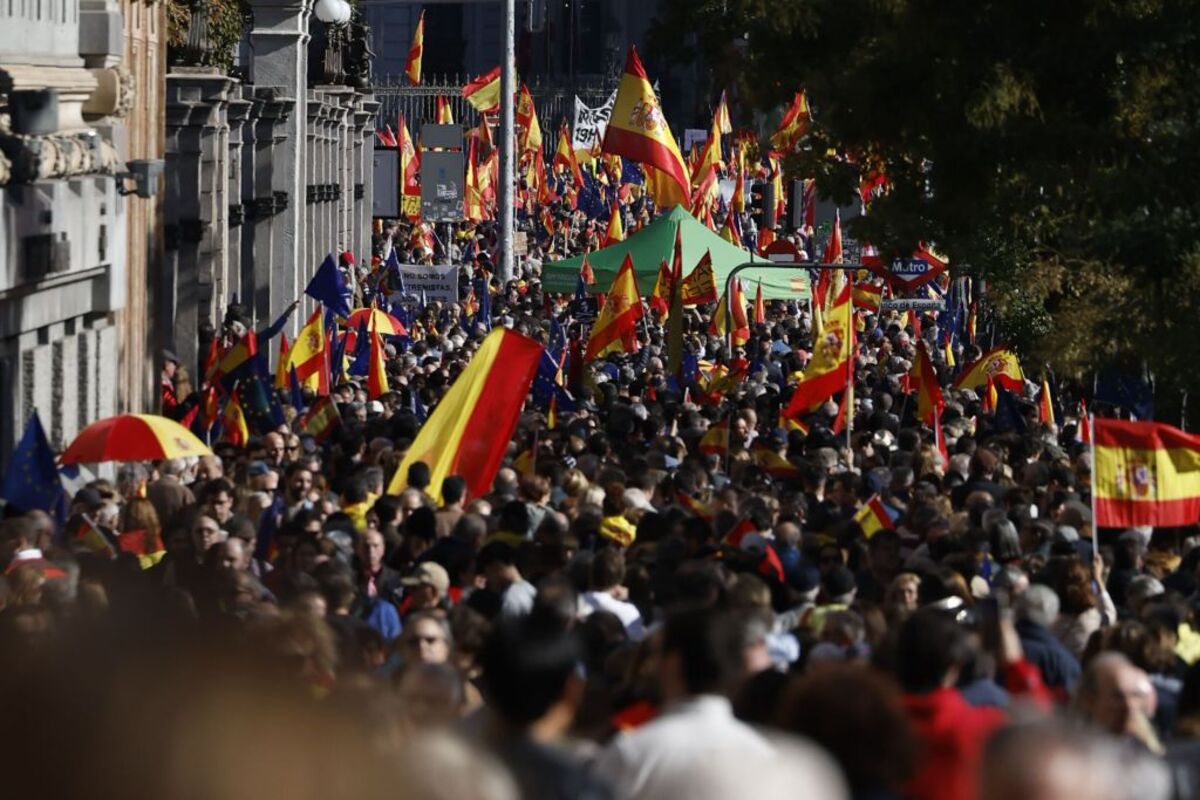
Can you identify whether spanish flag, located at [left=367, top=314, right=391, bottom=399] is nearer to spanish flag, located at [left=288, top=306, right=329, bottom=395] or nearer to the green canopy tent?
spanish flag, located at [left=288, top=306, right=329, bottom=395]

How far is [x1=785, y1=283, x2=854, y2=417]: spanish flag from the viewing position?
20.8 m

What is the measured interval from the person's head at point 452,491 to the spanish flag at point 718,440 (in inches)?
196

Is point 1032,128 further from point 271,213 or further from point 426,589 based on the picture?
point 271,213

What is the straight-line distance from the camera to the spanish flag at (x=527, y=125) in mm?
64375

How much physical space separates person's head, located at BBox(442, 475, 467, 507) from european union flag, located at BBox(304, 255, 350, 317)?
11.9m

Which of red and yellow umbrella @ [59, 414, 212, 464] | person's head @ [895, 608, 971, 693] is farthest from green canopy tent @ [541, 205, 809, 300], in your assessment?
person's head @ [895, 608, 971, 693]

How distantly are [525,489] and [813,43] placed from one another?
674 cm

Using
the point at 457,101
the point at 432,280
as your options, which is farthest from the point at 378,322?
the point at 457,101

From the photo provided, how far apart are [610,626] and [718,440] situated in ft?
30.8

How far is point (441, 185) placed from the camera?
146 ft

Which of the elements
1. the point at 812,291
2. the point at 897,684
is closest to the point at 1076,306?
the point at 812,291

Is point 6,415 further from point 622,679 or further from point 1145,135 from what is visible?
point 622,679

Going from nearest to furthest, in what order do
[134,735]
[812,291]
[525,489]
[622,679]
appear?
[134,735] → [622,679] → [525,489] → [812,291]

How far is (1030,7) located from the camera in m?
17.3
